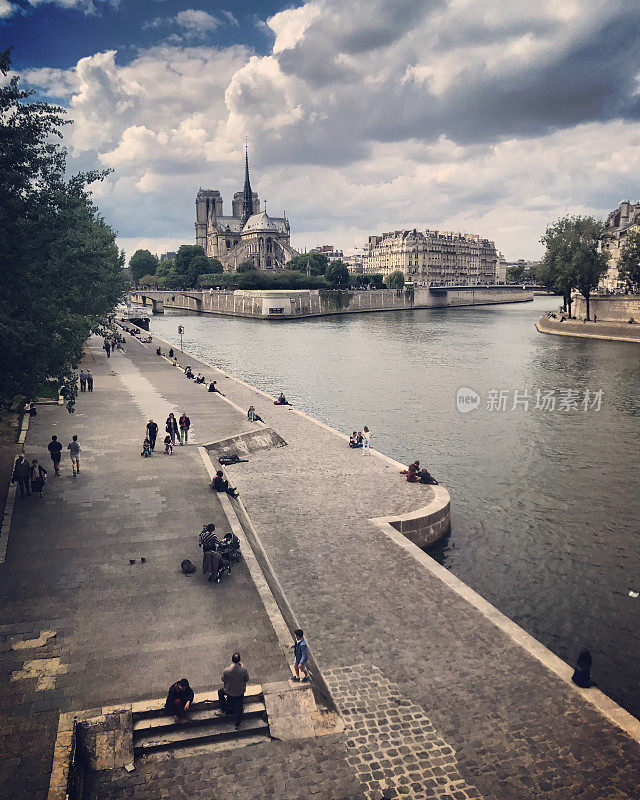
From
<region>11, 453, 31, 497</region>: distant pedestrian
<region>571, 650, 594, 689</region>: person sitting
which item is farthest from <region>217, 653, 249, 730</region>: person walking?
<region>11, 453, 31, 497</region>: distant pedestrian

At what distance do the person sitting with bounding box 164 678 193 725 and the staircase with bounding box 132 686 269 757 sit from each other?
3.2 inches

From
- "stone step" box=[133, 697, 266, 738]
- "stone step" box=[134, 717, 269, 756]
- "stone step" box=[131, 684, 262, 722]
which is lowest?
"stone step" box=[134, 717, 269, 756]

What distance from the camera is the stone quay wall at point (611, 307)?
79.8m

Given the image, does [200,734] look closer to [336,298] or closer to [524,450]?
[524,450]

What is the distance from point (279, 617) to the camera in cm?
1168

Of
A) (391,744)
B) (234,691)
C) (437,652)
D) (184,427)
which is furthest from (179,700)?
(184,427)

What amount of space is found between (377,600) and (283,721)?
410 cm

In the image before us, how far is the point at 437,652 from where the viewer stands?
437 inches

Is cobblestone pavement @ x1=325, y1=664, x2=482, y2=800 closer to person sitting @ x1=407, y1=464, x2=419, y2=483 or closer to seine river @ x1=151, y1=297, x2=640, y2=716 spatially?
seine river @ x1=151, y1=297, x2=640, y2=716

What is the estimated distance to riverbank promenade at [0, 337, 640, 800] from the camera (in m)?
8.39

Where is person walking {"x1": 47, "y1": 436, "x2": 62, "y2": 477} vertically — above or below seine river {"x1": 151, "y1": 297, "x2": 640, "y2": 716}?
above

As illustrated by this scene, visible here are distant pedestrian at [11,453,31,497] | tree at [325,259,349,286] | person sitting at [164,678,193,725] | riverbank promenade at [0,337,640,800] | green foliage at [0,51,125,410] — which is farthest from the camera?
tree at [325,259,349,286]

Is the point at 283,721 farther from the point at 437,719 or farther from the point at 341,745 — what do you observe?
the point at 437,719

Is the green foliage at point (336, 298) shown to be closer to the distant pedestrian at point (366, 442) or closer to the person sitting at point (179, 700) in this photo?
the distant pedestrian at point (366, 442)
